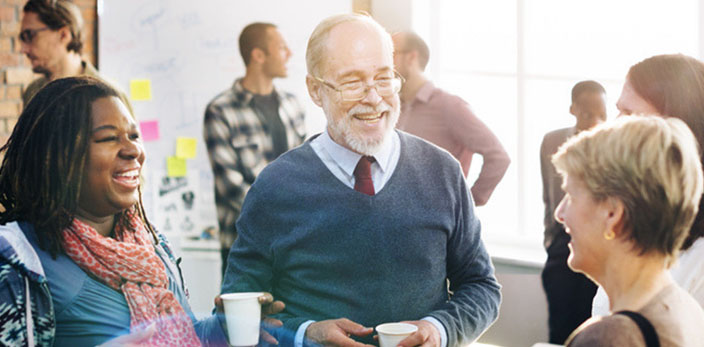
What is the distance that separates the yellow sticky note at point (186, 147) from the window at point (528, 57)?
4.62ft

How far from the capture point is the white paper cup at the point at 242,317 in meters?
1.56

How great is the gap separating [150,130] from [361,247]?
8.48 feet

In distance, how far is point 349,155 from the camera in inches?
70.8

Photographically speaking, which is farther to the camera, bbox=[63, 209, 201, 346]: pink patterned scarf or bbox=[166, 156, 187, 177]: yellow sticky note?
bbox=[166, 156, 187, 177]: yellow sticky note

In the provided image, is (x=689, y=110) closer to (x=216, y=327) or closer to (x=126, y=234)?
(x=216, y=327)

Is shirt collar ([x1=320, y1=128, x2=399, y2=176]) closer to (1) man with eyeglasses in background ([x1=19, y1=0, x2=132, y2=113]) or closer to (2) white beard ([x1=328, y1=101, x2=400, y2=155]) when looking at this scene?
(2) white beard ([x1=328, y1=101, x2=400, y2=155])

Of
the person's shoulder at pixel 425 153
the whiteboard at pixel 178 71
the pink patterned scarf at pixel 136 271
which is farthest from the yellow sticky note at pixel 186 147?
the person's shoulder at pixel 425 153

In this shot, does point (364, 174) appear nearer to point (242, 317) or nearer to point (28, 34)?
point (242, 317)

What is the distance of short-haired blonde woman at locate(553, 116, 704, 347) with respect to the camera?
3.66ft

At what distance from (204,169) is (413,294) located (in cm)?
256

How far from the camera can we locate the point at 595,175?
1177mm

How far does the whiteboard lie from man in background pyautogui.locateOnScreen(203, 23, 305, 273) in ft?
0.31

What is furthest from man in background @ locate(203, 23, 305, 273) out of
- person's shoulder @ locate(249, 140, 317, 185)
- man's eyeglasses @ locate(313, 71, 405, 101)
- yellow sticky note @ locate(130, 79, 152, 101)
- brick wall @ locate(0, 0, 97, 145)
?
man's eyeglasses @ locate(313, 71, 405, 101)

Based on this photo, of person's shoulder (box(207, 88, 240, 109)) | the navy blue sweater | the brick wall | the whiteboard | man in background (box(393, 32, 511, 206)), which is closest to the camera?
the navy blue sweater
